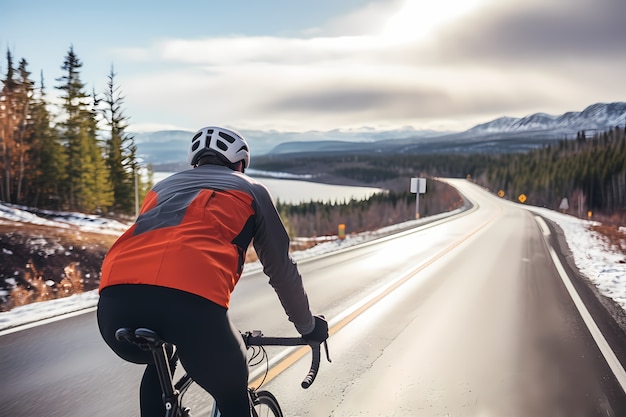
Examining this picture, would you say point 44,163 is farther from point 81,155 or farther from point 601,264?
point 601,264

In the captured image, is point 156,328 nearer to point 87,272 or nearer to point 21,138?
point 87,272

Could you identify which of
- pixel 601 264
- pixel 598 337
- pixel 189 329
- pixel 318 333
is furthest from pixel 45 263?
pixel 601 264

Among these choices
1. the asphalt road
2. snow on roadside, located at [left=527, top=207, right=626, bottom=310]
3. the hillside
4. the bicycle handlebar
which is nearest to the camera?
the bicycle handlebar

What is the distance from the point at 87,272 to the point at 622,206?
308 feet

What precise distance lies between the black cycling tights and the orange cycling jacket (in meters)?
0.05

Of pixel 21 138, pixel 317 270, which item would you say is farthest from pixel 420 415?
pixel 21 138

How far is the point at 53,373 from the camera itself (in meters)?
4.33

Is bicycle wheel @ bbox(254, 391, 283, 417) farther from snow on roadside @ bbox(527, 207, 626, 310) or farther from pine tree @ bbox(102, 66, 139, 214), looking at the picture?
pine tree @ bbox(102, 66, 139, 214)

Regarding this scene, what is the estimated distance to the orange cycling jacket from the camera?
1765 mm

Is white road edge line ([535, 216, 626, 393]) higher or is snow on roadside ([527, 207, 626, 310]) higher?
white road edge line ([535, 216, 626, 393])

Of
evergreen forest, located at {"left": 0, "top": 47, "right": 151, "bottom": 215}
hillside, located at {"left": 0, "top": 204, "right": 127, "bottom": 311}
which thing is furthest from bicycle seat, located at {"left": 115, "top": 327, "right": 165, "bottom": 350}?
evergreen forest, located at {"left": 0, "top": 47, "right": 151, "bottom": 215}

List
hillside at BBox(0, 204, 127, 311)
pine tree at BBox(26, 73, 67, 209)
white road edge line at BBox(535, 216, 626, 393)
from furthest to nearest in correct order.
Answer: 1. pine tree at BBox(26, 73, 67, 209)
2. hillside at BBox(0, 204, 127, 311)
3. white road edge line at BBox(535, 216, 626, 393)

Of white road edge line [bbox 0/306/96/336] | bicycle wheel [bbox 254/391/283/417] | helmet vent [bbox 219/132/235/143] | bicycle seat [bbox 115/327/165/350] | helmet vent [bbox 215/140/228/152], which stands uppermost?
helmet vent [bbox 219/132/235/143]

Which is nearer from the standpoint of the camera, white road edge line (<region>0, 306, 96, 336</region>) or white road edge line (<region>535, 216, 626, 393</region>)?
white road edge line (<region>535, 216, 626, 393</region>)
